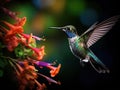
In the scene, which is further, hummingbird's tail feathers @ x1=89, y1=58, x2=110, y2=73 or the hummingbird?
hummingbird's tail feathers @ x1=89, y1=58, x2=110, y2=73

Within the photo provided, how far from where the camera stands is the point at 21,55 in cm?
167

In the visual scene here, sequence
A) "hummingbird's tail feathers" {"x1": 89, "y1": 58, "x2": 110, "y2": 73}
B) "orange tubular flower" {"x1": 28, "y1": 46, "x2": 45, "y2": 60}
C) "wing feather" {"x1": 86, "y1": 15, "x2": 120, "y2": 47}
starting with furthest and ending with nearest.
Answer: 1. "hummingbird's tail feathers" {"x1": 89, "y1": 58, "x2": 110, "y2": 73}
2. "wing feather" {"x1": 86, "y1": 15, "x2": 120, "y2": 47}
3. "orange tubular flower" {"x1": 28, "y1": 46, "x2": 45, "y2": 60}

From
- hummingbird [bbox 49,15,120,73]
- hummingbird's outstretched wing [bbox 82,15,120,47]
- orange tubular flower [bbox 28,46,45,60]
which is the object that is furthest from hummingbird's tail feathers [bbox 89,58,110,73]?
orange tubular flower [bbox 28,46,45,60]

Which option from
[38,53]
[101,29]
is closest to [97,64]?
[101,29]

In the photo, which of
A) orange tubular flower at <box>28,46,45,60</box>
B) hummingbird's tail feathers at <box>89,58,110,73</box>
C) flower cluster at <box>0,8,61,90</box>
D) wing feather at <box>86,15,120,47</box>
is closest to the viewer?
flower cluster at <box>0,8,61,90</box>

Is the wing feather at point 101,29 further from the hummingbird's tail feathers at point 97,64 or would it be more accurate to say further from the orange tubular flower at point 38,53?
the orange tubular flower at point 38,53

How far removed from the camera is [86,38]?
2.25 meters

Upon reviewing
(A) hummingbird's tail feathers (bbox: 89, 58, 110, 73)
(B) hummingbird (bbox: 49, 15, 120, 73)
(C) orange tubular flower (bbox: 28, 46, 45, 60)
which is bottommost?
(A) hummingbird's tail feathers (bbox: 89, 58, 110, 73)

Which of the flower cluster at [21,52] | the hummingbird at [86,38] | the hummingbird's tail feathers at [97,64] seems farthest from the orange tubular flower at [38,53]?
the hummingbird's tail feathers at [97,64]

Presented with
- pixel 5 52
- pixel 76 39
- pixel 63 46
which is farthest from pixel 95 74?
pixel 5 52

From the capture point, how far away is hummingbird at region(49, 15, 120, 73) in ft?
6.85

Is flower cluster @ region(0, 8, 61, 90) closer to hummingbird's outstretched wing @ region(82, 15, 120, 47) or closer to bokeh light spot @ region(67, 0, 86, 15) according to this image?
hummingbird's outstretched wing @ region(82, 15, 120, 47)

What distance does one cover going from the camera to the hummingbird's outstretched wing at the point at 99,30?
203 centimetres

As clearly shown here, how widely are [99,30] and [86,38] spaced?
166 millimetres
